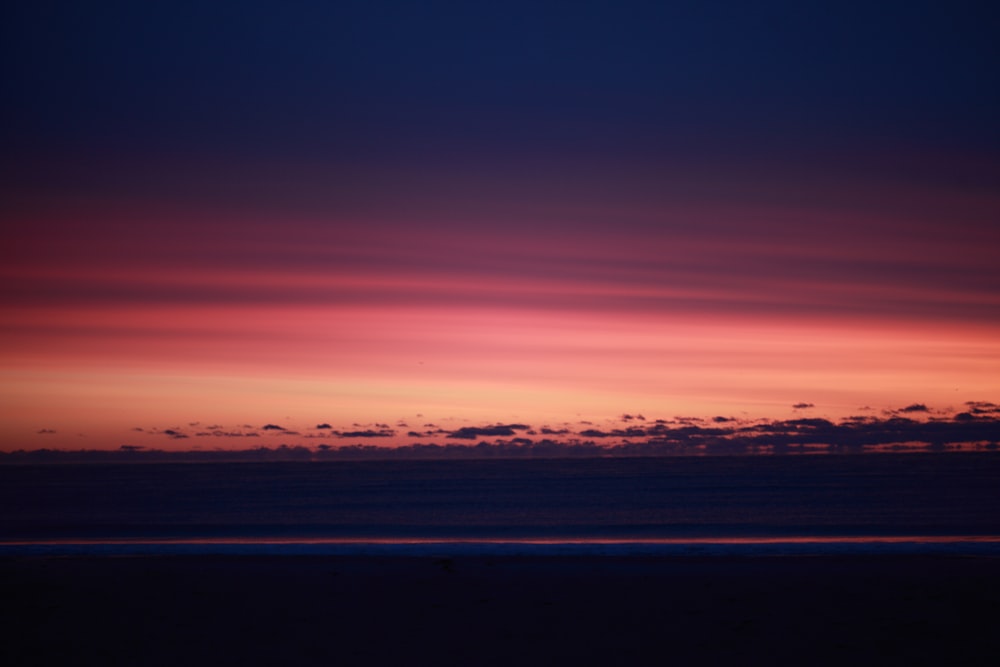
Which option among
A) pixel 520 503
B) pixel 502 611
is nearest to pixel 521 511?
pixel 520 503

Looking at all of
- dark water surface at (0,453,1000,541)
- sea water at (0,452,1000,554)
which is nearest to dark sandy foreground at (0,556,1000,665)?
sea water at (0,452,1000,554)

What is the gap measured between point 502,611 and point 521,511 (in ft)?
71.6

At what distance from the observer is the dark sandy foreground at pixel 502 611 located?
8633 mm

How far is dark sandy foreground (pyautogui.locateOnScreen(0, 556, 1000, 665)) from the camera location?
863 centimetres

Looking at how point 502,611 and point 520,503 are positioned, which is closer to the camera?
point 502,611

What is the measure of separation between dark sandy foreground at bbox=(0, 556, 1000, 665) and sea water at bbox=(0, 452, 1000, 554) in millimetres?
2434

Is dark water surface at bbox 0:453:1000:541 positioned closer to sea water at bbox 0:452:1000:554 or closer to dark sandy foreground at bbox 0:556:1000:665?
sea water at bbox 0:452:1000:554

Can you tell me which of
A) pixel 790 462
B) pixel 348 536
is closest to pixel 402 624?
pixel 348 536

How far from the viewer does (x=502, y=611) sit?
10070 mm

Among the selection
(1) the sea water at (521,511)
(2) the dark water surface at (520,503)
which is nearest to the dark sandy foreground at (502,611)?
(1) the sea water at (521,511)

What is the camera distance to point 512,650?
8766 mm

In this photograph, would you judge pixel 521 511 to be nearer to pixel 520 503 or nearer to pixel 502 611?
pixel 520 503

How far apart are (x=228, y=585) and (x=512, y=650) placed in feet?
14.6

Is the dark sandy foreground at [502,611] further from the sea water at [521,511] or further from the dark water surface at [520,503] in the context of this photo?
the dark water surface at [520,503]
